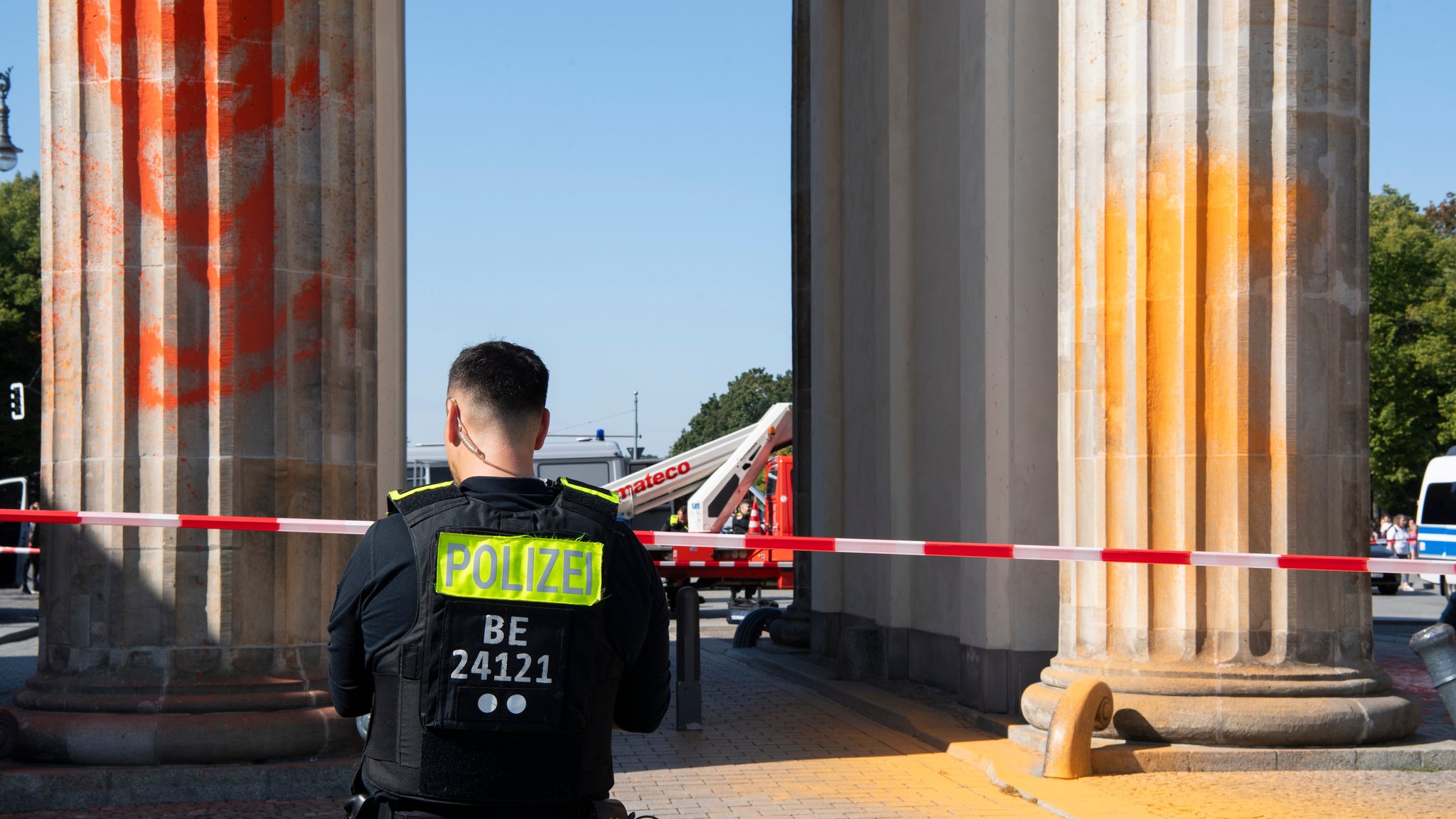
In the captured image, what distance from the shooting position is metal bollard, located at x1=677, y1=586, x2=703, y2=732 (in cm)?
996

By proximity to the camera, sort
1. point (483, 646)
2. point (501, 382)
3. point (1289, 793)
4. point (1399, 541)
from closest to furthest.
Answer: point (483, 646) < point (501, 382) < point (1289, 793) < point (1399, 541)

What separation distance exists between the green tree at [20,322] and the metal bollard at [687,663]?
3636 cm

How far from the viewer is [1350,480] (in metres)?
8.76

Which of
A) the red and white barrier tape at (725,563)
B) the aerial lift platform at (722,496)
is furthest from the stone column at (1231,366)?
the red and white barrier tape at (725,563)

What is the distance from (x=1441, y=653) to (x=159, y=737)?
20.0ft

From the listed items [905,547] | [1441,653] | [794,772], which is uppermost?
[905,547]

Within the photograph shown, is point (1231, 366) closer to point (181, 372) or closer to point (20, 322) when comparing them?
point (181, 372)

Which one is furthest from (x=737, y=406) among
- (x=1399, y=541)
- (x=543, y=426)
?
(x=543, y=426)

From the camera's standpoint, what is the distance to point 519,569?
2982 mm

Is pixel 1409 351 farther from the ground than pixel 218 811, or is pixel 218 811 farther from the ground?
pixel 1409 351

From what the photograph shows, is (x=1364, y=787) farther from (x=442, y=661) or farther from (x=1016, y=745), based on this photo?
(x=442, y=661)

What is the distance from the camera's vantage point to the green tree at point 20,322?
143ft

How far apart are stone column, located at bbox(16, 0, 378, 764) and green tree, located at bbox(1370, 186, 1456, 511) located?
39.7 metres

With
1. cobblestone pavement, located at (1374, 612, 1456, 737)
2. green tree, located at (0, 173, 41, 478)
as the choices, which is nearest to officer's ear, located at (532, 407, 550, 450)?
cobblestone pavement, located at (1374, 612, 1456, 737)
